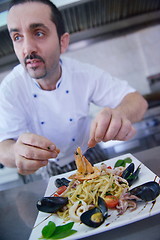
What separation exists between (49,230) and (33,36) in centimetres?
89

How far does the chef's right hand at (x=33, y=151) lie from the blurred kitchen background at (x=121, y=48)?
0.86 m

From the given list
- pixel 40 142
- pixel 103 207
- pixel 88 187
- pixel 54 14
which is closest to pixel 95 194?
pixel 88 187

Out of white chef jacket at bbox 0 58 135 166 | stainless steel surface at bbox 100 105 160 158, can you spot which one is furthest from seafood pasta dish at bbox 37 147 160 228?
stainless steel surface at bbox 100 105 160 158

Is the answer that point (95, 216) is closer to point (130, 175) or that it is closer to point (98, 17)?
point (130, 175)

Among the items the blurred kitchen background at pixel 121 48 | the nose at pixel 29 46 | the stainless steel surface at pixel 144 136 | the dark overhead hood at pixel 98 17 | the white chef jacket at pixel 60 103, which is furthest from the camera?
the stainless steel surface at pixel 144 136

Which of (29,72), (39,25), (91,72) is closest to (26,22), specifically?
(39,25)

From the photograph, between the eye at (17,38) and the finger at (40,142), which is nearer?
the finger at (40,142)

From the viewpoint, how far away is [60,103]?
1.30 m

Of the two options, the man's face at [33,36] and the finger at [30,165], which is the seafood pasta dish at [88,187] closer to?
the finger at [30,165]

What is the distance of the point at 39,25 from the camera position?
1.12 metres

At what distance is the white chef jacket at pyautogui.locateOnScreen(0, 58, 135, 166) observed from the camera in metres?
1.21

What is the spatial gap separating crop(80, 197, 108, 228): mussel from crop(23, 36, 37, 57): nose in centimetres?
81

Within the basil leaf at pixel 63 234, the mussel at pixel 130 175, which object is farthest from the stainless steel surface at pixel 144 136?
the basil leaf at pixel 63 234

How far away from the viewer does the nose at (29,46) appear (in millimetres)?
1086
